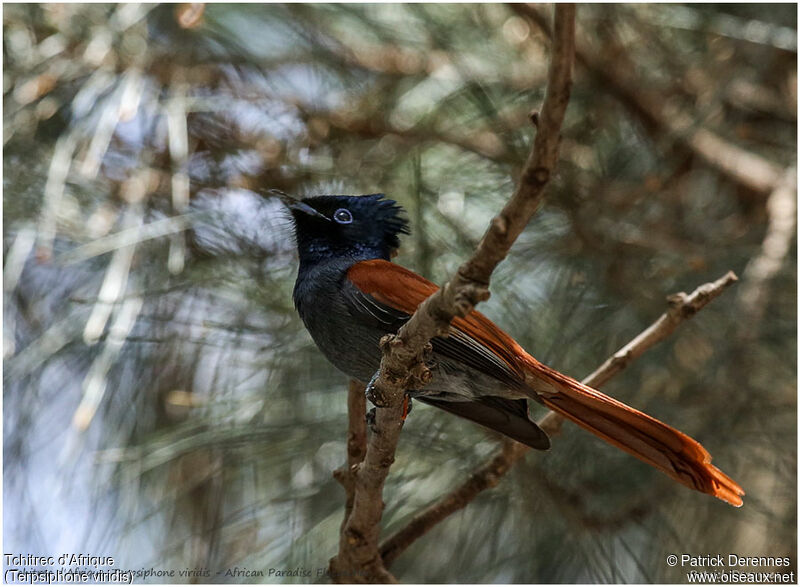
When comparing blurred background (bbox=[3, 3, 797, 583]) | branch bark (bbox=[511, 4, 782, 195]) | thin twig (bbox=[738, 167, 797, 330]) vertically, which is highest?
branch bark (bbox=[511, 4, 782, 195])

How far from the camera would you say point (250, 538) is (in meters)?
2.36

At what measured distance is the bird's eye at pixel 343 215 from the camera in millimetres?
2178

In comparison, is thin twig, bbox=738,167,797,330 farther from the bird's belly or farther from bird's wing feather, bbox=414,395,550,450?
the bird's belly

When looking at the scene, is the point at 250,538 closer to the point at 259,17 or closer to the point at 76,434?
the point at 76,434

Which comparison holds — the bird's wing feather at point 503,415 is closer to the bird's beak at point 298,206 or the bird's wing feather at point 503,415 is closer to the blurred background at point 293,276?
the blurred background at point 293,276

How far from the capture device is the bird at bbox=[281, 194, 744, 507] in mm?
1743

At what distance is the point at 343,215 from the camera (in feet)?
7.16

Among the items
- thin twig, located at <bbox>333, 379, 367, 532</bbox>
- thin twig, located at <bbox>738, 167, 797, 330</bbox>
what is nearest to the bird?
thin twig, located at <bbox>333, 379, 367, 532</bbox>

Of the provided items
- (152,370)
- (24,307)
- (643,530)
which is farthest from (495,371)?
(24,307)

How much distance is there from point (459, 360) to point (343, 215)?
0.60 m

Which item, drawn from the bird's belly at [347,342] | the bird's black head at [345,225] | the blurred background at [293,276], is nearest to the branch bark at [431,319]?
the bird's belly at [347,342]

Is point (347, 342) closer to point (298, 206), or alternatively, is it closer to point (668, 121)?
point (298, 206)

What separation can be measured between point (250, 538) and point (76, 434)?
0.57 metres

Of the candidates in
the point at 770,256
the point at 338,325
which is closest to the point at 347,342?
the point at 338,325
